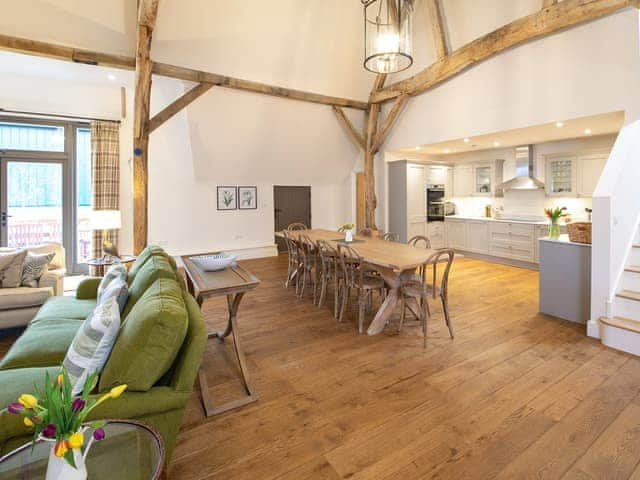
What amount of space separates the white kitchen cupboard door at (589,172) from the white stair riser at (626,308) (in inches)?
133

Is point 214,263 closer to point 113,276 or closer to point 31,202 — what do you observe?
point 113,276

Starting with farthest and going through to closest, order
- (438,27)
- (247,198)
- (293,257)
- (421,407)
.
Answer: (247,198), (438,27), (293,257), (421,407)

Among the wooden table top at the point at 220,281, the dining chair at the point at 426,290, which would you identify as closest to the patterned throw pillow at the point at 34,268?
the wooden table top at the point at 220,281

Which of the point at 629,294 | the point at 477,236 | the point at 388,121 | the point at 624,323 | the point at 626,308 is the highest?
the point at 388,121

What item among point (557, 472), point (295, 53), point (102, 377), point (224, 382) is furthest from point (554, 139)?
point (102, 377)

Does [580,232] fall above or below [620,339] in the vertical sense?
above

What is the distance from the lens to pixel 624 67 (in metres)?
3.91

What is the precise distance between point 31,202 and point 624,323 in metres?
8.21

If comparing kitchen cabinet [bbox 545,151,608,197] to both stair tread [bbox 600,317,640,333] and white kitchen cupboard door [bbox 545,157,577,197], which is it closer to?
white kitchen cupboard door [bbox 545,157,577,197]

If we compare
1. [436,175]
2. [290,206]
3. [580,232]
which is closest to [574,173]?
[436,175]

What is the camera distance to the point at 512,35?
4.72 m

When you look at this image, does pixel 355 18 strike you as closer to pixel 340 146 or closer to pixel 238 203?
pixel 340 146

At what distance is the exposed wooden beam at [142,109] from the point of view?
440cm

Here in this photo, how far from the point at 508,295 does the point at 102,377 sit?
4.76m
